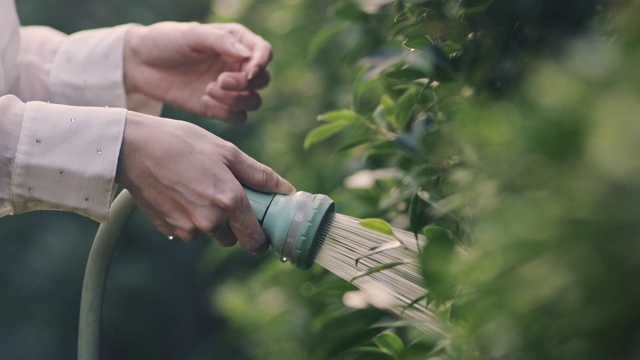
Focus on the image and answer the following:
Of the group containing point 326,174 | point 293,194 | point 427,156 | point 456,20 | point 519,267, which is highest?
point 519,267

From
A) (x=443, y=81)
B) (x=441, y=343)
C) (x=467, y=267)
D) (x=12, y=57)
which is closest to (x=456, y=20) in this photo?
(x=443, y=81)

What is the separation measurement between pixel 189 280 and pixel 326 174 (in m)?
3.34

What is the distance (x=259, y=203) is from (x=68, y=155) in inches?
10.7

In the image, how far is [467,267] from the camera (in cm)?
69

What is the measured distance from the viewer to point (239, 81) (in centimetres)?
193

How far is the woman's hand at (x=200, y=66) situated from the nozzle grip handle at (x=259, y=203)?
59 centimetres

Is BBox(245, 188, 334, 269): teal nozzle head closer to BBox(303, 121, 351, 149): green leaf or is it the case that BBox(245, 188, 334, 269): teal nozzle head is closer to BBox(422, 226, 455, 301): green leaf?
BBox(422, 226, 455, 301): green leaf

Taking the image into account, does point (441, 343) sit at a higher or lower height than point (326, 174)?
higher

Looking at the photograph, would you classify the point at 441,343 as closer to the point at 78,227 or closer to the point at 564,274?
the point at 564,274

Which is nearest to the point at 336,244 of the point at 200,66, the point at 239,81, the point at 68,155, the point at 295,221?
the point at 295,221

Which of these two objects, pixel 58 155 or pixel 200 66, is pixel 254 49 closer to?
pixel 200 66

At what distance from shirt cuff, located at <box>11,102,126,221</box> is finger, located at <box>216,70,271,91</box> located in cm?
58

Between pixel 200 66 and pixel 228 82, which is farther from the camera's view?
pixel 200 66

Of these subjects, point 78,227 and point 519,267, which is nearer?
point 519,267
